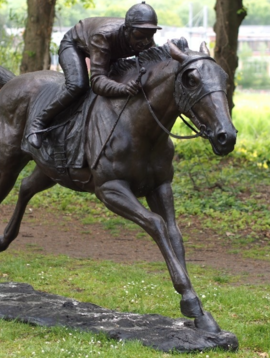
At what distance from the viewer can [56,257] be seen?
375 inches

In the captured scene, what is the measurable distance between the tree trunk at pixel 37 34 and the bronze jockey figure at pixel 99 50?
8.46 meters

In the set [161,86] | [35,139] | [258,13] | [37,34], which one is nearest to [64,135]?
[35,139]

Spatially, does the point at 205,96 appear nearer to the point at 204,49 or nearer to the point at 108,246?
the point at 204,49

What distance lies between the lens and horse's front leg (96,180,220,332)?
5383 mm

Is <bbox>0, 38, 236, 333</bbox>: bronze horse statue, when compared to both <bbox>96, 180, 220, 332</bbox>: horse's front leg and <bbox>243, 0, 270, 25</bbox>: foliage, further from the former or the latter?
<bbox>243, 0, 270, 25</bbox>: foliage

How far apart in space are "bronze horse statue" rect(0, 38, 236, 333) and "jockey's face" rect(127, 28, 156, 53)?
0.48 feet

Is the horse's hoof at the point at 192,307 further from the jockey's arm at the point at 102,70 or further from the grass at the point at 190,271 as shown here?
the jockey's arm at the point at 102,70

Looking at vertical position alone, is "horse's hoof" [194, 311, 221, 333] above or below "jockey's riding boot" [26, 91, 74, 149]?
below

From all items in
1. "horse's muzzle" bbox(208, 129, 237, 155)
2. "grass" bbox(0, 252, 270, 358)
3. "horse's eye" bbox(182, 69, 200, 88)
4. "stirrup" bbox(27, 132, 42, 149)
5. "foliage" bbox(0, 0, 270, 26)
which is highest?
"horse's eye" bbox(182, 69, 200, 88)

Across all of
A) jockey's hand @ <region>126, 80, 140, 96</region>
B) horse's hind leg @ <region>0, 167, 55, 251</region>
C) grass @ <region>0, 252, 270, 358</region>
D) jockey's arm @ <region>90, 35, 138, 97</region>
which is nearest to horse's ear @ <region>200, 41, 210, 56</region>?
jockey's hand @ <region>126, 80, 140, 96</region>

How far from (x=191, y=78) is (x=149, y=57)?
670mm

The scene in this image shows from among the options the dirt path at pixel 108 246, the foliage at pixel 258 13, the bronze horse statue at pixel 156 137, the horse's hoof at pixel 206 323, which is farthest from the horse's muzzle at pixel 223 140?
the foliage at pixel 258 13

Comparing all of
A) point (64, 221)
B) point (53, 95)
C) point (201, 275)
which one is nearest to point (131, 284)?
point (201, 275)

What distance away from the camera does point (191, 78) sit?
205 inches
